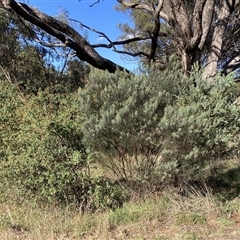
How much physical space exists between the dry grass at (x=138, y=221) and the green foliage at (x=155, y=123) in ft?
1.36

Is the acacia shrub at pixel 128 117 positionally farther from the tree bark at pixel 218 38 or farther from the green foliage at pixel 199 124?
the tree bark at pixel 218 38

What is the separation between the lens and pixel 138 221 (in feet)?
15.4

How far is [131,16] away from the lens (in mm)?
17422

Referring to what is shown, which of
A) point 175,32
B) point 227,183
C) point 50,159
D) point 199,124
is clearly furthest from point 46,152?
point 175,32

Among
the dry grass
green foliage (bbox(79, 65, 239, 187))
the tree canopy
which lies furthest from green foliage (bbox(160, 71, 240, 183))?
the tree canopy

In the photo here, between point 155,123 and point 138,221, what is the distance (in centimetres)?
136

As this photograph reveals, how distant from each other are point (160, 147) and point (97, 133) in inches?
36.9

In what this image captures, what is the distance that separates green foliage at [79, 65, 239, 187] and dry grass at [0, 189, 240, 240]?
1.36 feet

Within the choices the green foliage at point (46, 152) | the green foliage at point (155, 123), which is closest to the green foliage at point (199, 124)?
the green foliage at point (155, 123)

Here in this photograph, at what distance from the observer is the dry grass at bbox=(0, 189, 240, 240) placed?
4.35m

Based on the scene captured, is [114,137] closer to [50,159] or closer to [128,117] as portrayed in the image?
[128,117]

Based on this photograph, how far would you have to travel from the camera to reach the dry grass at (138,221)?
4.35 metres

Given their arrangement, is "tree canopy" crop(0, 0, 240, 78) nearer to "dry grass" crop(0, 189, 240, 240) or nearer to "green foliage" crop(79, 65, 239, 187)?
"green foliage" crop(79, 65, 239, 187)

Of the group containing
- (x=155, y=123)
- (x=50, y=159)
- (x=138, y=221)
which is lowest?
(x=138, y=221)
